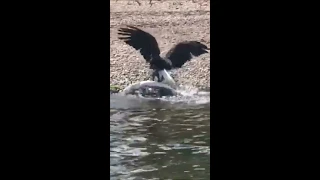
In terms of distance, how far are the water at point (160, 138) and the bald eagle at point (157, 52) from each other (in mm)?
118

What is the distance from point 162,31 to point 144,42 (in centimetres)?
9

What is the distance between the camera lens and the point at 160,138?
67.7 inches

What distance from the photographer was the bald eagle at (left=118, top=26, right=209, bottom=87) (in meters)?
1.80

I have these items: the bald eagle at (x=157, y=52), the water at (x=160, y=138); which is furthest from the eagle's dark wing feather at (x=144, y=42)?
the water at (x=160, y=138)

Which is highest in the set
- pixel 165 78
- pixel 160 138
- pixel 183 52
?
pixel 183 52

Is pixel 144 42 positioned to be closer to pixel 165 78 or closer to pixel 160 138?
pixel 165 78

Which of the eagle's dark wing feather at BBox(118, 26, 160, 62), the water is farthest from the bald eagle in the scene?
the water

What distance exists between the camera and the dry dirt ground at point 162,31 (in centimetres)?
177

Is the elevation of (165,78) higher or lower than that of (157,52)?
lower

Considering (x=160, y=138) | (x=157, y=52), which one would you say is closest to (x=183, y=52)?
(x=157, y=52)

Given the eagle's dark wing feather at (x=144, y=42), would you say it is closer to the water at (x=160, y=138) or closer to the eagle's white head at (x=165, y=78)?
the eagle's white head at (x=165, y=78)

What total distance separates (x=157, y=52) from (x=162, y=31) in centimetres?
9
